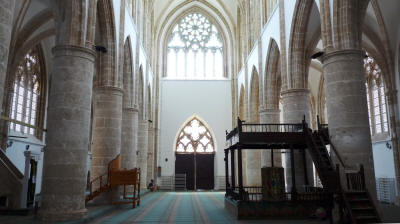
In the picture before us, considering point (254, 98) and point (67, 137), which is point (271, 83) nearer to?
point (254, 98)

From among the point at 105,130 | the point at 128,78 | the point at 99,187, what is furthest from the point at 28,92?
the point at 99,187

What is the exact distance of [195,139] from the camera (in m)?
30.4

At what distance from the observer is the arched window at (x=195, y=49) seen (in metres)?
31.8

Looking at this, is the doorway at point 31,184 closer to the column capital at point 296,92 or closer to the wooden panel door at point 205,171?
the column capital at point 296,92

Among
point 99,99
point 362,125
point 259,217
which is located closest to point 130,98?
point 99,99

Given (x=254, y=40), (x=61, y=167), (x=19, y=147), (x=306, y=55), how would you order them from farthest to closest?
(x=254, y=40), (x=19, y=147), (x=306, y=55), (x=61, y=167)

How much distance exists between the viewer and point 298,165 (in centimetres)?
1424

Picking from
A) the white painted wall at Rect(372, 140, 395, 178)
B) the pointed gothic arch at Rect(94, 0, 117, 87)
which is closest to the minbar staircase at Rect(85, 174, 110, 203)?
the pointed gothic arch at Rect(94, 0, 117, 87)

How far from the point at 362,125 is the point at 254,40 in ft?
44.9

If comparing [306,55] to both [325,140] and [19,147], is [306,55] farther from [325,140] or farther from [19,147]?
[19,147]

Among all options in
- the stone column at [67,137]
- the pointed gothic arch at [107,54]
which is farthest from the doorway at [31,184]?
the stone column at [67,137]

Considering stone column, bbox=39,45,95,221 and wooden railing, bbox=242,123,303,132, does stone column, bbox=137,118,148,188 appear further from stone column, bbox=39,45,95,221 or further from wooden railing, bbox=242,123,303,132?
stone column, bbox=39,45,95,221

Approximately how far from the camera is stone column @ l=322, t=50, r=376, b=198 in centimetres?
1011

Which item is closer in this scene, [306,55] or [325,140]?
[325,140]
